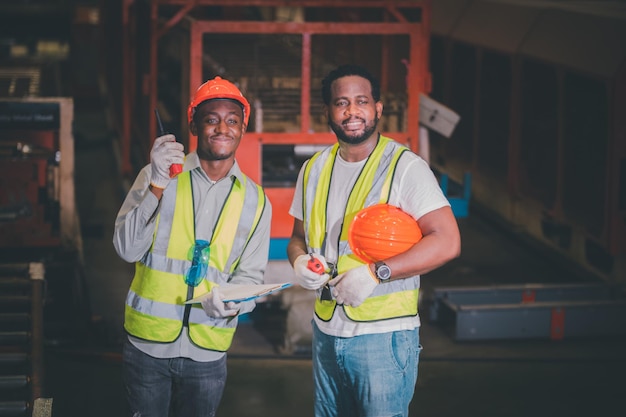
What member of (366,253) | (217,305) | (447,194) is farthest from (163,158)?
(447,194)

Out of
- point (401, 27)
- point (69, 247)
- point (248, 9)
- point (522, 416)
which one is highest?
point (248, 9)

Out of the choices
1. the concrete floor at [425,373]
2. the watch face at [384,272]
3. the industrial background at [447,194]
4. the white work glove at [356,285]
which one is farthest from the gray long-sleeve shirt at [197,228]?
the concrete floor at [425,373]

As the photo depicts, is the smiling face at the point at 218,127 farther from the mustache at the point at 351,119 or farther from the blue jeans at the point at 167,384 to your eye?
the blue jeans at the point at 167,384

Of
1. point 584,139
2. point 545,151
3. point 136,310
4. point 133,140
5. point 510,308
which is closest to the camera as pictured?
point 136,310

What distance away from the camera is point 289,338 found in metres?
7.52

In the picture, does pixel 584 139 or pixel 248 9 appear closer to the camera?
pixel 584 139

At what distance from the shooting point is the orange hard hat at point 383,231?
364cm

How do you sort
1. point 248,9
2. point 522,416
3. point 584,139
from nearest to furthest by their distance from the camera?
point 522,416 → point 584,139 → point 248,9

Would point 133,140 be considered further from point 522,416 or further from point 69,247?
point 522,416

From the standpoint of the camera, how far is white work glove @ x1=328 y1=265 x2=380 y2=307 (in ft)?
12.0

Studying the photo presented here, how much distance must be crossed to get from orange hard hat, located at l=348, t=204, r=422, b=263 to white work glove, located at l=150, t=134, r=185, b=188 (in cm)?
68

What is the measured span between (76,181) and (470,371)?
7.40m

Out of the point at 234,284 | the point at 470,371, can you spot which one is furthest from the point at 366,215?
the point at 470,371

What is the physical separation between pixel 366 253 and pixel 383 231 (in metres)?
0.14
